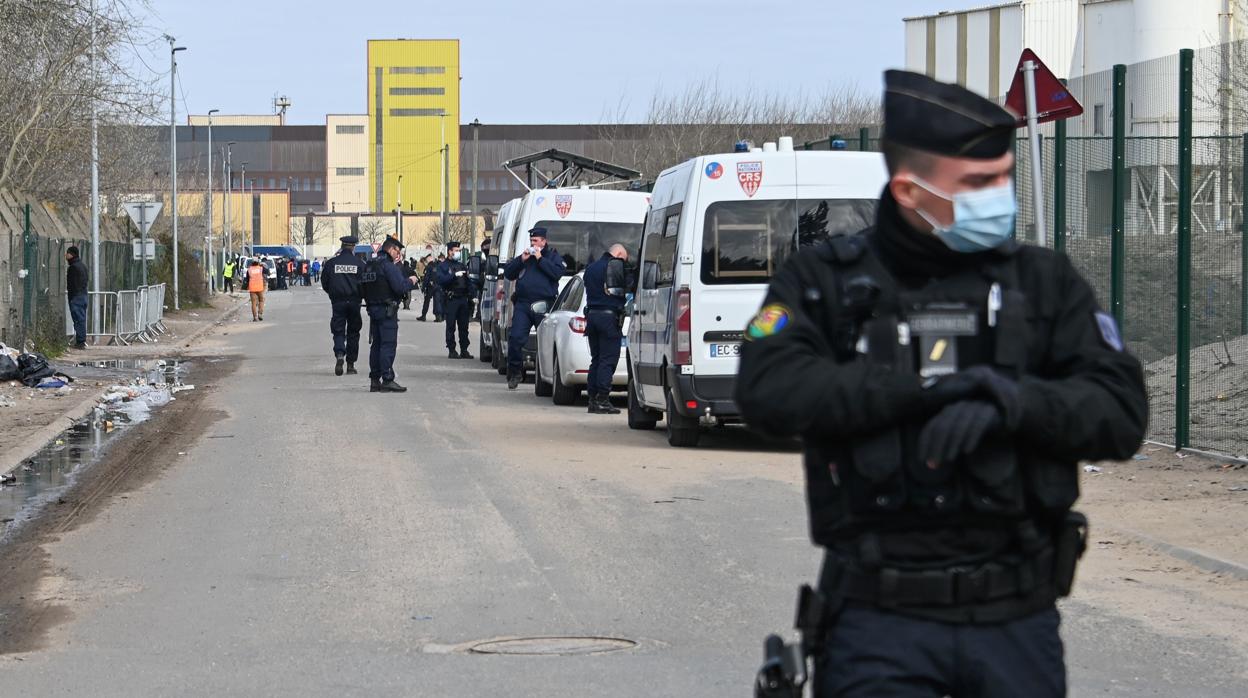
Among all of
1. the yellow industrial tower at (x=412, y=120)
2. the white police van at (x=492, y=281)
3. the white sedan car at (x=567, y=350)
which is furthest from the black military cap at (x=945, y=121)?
the yellow industrial tower at (x=412, y=120)

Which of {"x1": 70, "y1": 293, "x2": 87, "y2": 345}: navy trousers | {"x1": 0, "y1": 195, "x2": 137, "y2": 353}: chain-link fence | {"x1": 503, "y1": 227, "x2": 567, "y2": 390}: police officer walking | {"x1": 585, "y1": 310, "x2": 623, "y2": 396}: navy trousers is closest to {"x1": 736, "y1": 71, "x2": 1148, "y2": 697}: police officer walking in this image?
{"x1": 585, "y1": 310, "x2": 623, "y2": 396}: navy trousers

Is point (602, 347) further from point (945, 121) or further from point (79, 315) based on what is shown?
point (79, 315)

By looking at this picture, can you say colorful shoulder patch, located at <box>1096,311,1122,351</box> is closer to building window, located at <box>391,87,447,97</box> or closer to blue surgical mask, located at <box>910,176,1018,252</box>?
blue surgical mask, located at <box>910,176,1018,252</box>

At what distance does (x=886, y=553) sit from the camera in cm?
319

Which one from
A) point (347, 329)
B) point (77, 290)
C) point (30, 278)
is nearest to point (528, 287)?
point (347, 329)

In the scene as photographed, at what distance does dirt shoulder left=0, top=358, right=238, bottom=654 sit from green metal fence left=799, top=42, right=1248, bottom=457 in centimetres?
703

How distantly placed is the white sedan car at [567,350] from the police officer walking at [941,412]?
14.9 metres

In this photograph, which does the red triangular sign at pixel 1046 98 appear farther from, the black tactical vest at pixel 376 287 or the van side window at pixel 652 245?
the black tactical vest at pixel 376 287

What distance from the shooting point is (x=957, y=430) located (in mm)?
3035

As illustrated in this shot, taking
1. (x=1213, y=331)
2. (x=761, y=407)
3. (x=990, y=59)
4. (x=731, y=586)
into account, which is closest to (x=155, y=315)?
(x=990, y=59)

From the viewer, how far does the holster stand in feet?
10.7

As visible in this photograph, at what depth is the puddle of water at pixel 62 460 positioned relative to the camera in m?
11.4

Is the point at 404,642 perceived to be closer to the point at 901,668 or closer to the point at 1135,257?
the point at 901,668

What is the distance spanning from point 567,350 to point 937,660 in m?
15.7
